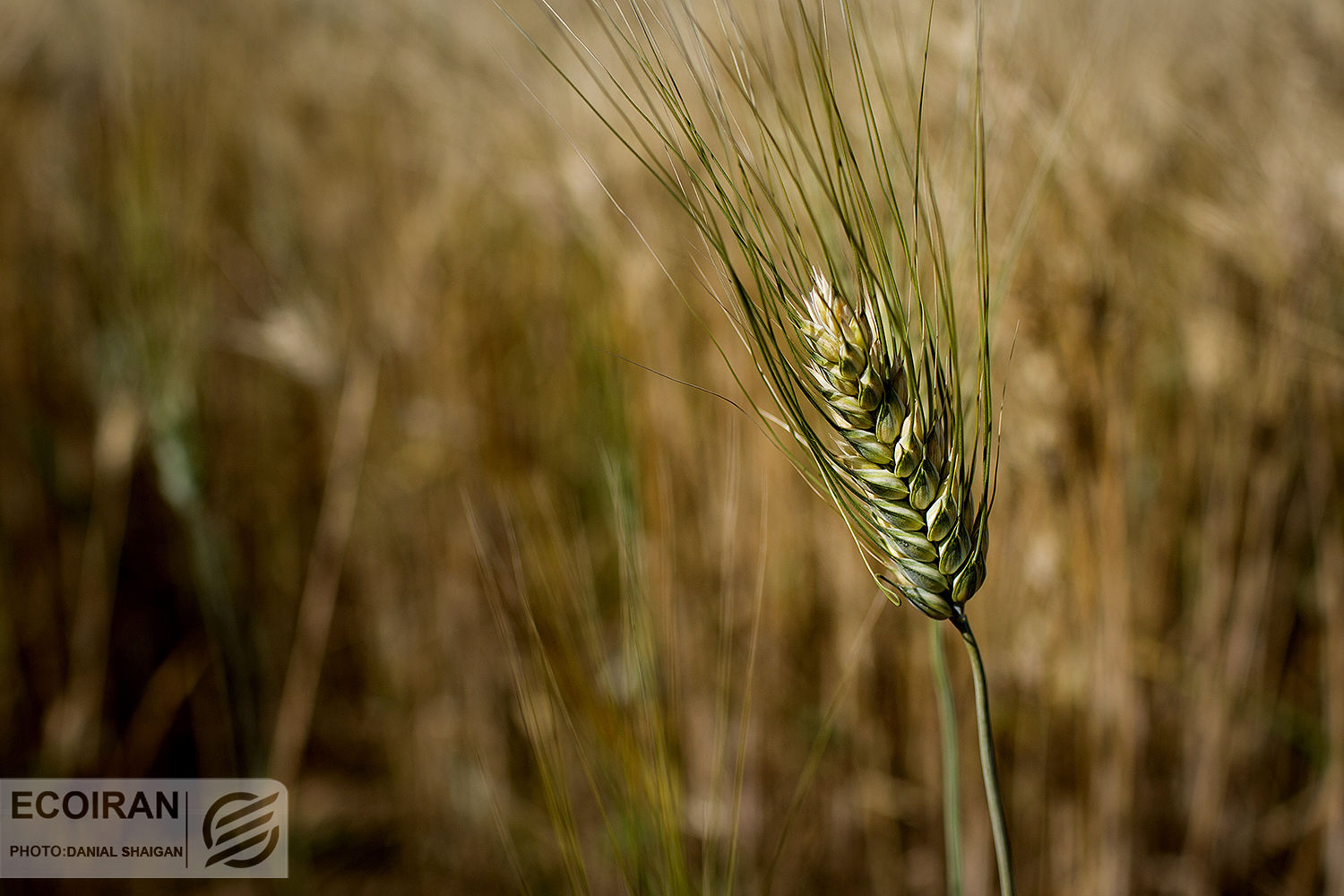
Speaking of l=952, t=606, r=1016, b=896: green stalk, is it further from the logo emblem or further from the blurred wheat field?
the logo emblem

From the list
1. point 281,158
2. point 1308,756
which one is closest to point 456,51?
point 281,158

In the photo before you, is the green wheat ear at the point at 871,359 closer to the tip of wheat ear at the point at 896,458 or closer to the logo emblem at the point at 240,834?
the tip of wheat ear at the point at 896,458

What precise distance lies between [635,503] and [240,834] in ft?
1.97

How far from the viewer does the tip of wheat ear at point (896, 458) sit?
327 mm

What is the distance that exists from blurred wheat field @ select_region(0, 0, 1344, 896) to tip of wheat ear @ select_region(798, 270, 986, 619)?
0.25 feet

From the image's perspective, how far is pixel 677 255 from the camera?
892 mm

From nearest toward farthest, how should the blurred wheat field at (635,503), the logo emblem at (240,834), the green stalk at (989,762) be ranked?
the green stalk at (989,762) < the blurred wheat field at (635,503) < the logo emblem at (240,834)

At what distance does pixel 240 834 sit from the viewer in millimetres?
816

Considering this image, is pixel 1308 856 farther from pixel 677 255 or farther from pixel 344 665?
pixel 344 665

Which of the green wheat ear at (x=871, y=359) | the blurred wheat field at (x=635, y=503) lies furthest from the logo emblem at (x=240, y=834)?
the green wheat ear at (x=871, y=359)

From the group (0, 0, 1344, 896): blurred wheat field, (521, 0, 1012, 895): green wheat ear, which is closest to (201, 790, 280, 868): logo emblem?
(0, 0, 1344, 896): blurred wheat field

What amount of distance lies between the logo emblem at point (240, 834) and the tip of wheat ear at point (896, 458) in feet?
2.65

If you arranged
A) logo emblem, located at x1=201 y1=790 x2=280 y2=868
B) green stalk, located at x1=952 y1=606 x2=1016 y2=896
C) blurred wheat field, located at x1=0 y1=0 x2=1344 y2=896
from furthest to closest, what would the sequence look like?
logo emblem, located at x1=201 y1=790 x2=280 y2=868 → blurred wheat field, located at x1=0 y1=0 x2=1344 y2=896 → green stalk, located at x1=952 y1=606 x2=1016 y2=896

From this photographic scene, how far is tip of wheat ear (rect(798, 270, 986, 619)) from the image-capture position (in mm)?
327
